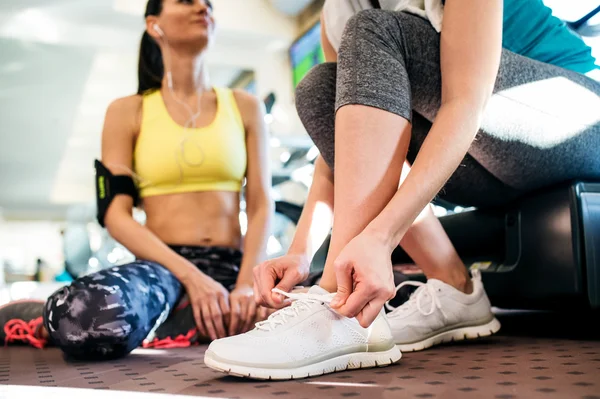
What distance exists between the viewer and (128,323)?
1.00m

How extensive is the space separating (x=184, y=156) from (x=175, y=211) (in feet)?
0.44

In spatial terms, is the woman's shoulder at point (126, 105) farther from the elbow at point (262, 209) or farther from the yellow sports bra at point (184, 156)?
the elbow at point (262, 209)

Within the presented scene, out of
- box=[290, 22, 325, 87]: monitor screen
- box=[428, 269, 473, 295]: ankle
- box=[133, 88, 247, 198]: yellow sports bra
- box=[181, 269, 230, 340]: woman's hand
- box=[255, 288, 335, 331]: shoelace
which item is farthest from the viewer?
box=[290, 22, 325, 87]: monitor screen

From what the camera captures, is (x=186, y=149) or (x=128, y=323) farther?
(x=186, y=149)

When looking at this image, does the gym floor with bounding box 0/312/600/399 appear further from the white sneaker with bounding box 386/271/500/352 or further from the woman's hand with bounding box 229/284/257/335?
the woman's hand with bounding box 229/284/257/335

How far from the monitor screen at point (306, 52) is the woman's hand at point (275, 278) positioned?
3872 mm

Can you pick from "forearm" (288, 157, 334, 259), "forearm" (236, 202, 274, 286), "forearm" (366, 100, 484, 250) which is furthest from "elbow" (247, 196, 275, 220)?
"forearm" (366, 100, 484, 250)

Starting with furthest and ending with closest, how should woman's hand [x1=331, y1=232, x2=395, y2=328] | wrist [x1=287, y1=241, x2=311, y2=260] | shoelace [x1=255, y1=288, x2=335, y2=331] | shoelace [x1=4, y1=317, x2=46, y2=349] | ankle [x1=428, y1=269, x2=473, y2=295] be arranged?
1. shoelace [x1=4, y1=317, x2=46, y2=349]
2. ankle [x1=428, y1=269, x2=473, y2=295]
3. wrist [x1=287, y1=241, x2=311, y2=260]
4. shoelace [x1=255, y1=288, x2=335, y2=331]
5. woman's hand [x1=331, y1=232, x2=395, y2=328]

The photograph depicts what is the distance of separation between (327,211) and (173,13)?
822mm

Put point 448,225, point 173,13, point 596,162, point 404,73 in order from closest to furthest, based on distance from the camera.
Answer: point 404,73 < point 596,162 < point 448,225 < point 173,13

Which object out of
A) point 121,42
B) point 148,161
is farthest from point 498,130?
point 121,42

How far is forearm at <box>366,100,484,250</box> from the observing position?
2.13ft

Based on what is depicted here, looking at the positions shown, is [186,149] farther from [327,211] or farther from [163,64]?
[327,211]

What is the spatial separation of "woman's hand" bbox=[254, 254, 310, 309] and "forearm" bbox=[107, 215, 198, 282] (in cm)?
43
